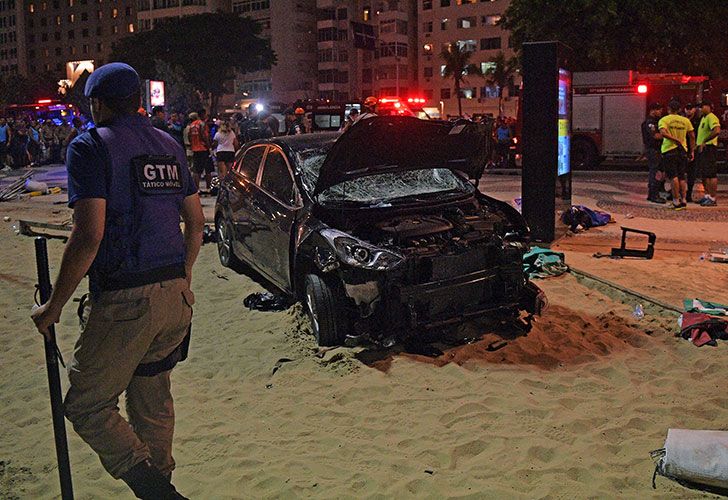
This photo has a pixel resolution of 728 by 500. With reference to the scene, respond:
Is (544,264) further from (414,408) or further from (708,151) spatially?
(708,151)

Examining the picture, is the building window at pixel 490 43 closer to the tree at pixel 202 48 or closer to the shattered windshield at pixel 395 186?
the tree at pixel 202 48

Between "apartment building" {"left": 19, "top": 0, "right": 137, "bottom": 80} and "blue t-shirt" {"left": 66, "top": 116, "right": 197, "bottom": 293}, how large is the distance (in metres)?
119

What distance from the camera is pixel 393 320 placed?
586cm

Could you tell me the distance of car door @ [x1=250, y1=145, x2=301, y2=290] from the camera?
275 inches

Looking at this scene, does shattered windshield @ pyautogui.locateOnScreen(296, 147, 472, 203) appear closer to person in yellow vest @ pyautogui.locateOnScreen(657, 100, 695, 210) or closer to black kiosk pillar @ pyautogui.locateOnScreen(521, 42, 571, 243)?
black kiosk pillar @ pyautogui.locateOnScreen(521, 42, 571, 243)

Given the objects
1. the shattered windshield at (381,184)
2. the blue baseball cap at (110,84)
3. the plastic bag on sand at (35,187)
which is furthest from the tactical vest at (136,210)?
the plastic bag on sand at (35,187)

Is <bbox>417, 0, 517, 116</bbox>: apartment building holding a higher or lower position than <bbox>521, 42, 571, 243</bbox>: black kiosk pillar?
higher

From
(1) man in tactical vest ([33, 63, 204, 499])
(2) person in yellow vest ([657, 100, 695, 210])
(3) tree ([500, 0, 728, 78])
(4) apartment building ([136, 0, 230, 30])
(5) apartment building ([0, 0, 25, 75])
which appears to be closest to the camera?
(1) man in tactical vest ([33, 63, 204, 499])

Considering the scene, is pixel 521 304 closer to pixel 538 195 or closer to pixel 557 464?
pixel 557 464

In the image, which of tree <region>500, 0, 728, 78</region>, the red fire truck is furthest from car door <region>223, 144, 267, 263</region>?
tree <region>500, 0, 728, 78</region>

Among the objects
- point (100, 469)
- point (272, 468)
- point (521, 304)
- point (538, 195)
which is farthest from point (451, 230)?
point (538, 195)

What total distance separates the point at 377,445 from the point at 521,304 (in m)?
2.53

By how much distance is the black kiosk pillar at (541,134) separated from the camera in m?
10.6

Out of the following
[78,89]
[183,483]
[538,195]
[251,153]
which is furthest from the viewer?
[78,89]
